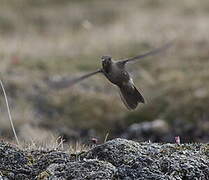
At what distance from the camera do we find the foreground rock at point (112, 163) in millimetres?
4348

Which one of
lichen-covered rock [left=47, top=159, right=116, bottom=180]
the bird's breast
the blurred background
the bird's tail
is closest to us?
lichen-covered rock [left=47, top=159, right=116, bottom=180]

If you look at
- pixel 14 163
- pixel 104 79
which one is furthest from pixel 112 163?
pixel 104 79

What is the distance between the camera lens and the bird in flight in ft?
20.1

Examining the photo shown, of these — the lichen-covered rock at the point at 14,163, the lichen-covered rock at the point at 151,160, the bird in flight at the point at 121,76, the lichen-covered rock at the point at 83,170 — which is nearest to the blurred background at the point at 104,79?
the bird in flight at the point at 121,76

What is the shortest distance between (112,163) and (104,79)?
33.5 feet

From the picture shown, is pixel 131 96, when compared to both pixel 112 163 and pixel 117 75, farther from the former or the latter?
pixel 112 163

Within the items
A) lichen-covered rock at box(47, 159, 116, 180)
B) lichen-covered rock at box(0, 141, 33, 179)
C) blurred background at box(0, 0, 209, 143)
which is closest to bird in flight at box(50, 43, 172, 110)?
blurred background at box(0, 0, 209, 143)

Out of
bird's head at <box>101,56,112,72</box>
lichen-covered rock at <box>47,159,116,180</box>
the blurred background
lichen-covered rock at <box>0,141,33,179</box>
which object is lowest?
lichen-covered rock at <box>47,159,116,180</box>

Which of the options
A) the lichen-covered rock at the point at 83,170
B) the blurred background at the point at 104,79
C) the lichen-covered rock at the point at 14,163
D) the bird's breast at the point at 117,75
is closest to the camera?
the lichen-covered rock at the point at 83,170

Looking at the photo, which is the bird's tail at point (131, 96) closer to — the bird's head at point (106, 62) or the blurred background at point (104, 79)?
the bird's head at point (106, 62)

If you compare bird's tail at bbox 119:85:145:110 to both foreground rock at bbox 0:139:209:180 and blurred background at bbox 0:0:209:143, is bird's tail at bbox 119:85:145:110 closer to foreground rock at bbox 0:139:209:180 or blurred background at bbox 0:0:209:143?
blurred background at bbox 0:0:209:143

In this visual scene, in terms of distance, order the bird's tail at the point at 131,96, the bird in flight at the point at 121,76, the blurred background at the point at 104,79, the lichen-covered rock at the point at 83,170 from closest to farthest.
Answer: the lichen-covered rock at the point at 83,170 → the bird in flight at the point at 121,76 → the bird's tail at the point at 131,96 → the blurred background at the point at 104,79

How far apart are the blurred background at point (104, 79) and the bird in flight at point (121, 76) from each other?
847 millimetres

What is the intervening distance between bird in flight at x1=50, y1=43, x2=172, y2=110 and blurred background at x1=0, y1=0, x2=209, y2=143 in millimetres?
847
